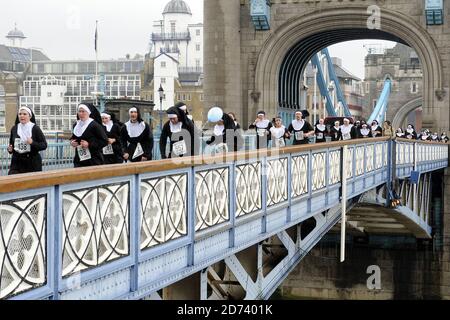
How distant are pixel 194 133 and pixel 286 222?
160 cm

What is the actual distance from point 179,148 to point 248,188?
1.59m

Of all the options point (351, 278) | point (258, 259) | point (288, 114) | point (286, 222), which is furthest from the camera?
point (288, 114)

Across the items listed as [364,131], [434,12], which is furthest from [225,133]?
[434,12]

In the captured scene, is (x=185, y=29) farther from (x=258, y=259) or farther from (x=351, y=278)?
(x=258, y=259)

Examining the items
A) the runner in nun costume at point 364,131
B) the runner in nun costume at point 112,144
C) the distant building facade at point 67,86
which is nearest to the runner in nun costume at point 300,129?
the runner in nun costume at point 112,144

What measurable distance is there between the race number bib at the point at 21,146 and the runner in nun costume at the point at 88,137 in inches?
24.2

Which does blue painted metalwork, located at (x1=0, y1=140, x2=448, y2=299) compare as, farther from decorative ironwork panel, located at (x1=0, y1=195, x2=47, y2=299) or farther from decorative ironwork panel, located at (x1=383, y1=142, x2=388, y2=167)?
decorative ironwork panel, located at (x1=383, y1=142, x2=388, y2=167)

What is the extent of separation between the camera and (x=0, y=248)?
15.6ft

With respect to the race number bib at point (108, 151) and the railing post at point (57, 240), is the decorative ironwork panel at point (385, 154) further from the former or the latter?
the railing post at point (57, 240)

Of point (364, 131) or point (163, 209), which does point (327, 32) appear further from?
point (163, 209)

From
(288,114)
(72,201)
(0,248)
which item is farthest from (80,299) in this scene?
(288,114)

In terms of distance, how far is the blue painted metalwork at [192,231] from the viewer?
5.33m

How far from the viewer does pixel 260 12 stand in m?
29.7
